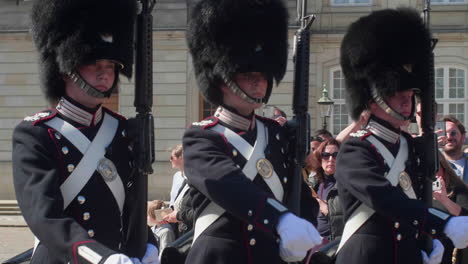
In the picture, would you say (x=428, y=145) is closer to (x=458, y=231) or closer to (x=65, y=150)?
(x=458, y=231)

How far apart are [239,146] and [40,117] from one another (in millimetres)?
920

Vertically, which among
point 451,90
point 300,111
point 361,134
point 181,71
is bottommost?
point 361,134

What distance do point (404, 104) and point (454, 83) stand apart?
52.3ft

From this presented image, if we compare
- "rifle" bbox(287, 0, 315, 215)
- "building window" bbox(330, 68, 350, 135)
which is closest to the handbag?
"rifle" bbox(287, 0, 315, 215)

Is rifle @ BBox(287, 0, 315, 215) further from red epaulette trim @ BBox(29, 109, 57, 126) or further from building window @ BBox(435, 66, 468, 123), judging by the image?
building window @ BBox(435, 66, 468, 123)

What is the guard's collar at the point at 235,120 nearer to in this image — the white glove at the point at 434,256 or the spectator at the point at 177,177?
the white glove at the point at 434,256

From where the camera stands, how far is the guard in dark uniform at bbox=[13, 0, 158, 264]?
10.2 feet

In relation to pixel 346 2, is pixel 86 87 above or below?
below

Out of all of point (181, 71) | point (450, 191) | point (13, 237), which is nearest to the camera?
point (450, 191)

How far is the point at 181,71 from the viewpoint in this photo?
19219mm

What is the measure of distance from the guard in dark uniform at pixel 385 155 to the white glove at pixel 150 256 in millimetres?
1071

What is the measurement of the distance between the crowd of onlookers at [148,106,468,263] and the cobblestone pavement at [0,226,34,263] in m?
3.87

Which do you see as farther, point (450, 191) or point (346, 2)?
point (346, 2)

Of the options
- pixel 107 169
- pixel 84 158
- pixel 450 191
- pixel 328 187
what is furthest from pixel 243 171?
pixel 328 187
